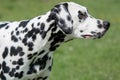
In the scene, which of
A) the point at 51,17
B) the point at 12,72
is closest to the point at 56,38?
the point at 51,17

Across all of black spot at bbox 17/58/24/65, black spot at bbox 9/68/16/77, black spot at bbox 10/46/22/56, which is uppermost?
black spot at bbox 10/46/22/56

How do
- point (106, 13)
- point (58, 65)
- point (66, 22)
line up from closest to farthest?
point (66, 22), point (58, 65), point (106, 13)

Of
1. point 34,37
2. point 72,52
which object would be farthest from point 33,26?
point 72,52

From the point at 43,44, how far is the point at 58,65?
355 cm

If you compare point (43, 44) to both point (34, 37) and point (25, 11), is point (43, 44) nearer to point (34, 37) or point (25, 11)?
point (34, 37)

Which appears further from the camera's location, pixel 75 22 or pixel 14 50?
pixel 14 50

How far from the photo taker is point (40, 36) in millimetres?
6984

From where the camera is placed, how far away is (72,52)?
1148 centimetres

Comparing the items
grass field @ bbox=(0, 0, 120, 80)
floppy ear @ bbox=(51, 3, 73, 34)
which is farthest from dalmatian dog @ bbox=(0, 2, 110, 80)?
grass field @ bbox=(0, 0, 120, 80)

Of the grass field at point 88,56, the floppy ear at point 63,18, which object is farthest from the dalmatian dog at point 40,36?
the grass field at point 88,56

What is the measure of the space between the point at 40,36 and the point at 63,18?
1.42ft

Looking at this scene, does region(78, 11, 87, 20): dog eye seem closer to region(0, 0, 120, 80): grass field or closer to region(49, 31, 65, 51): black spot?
region(49, 31, 65, 51): black spot

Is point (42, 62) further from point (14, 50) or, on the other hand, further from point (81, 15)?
point (81, 15)

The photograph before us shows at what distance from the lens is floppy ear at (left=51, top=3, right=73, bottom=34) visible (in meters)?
6.71
